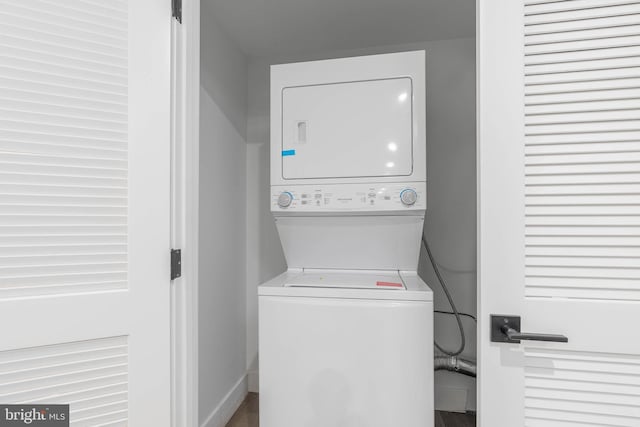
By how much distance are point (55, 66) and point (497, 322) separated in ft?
5.01

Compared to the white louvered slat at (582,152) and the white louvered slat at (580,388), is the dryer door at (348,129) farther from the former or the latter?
the white louvered slat at (580,388)

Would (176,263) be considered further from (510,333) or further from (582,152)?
(582,152)

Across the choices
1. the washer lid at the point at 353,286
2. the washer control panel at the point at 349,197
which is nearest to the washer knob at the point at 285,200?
the washer control panel at the point at 349,197

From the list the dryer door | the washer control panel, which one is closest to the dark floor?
the washer control panel

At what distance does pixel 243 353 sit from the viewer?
88.0 inches

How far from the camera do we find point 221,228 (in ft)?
6.31

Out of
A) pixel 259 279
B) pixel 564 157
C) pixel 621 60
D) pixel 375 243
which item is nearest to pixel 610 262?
pixel 564 157

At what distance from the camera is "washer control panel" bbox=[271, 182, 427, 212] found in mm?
1327

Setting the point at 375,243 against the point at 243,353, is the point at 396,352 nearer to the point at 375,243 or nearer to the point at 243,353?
the point at 375,243

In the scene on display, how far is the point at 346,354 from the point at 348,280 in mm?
307

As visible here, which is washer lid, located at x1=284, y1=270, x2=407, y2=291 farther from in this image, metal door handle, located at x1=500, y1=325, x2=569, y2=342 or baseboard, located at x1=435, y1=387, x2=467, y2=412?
baseboard, located at x1=435, y1=387, x2=467, y2=412

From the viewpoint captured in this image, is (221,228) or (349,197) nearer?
(349,197)

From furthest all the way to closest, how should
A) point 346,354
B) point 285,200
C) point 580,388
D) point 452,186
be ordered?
point 452,186, point 285,200, point 346,354, point 580,388

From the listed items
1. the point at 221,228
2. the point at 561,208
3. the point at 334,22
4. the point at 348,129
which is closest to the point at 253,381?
the point at 221,228
